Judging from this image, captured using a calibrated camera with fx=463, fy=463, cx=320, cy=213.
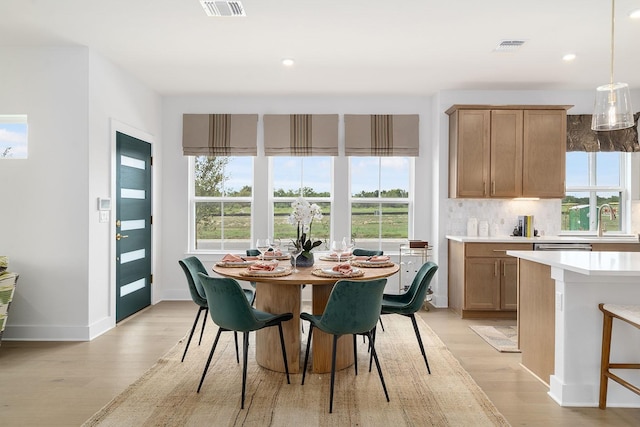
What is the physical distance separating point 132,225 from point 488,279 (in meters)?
4.16

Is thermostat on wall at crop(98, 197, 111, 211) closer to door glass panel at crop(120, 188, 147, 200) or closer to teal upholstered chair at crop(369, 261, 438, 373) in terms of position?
door glass panel at crop(120, 188, 147, 200)

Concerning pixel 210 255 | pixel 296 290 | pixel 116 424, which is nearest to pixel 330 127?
pixel 210 255

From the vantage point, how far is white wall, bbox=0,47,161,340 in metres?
4.35

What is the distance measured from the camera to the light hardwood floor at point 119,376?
112 inches

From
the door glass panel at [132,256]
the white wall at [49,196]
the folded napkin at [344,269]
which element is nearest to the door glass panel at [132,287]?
the door glass panel at [132,256]

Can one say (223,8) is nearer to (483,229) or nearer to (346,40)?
(346,40)

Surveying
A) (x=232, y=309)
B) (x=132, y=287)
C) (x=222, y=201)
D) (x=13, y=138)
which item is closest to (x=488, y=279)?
(x=232, y=309)

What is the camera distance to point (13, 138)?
4.42 m

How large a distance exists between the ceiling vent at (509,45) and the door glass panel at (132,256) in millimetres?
4425

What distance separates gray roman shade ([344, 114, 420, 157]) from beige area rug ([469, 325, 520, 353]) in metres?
2.44

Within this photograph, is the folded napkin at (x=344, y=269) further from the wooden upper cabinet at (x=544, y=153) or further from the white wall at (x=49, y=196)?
the wooden upper cabinet at (x=544, y=153)

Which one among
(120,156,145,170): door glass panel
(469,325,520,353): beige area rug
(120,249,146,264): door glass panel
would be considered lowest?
(469,325,520,353): beige area rug

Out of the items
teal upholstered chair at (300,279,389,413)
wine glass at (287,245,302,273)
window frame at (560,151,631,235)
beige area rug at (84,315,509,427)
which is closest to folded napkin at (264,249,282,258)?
wine glass at (287,245,302,273)

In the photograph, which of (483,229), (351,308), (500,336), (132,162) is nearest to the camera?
(351,308)
